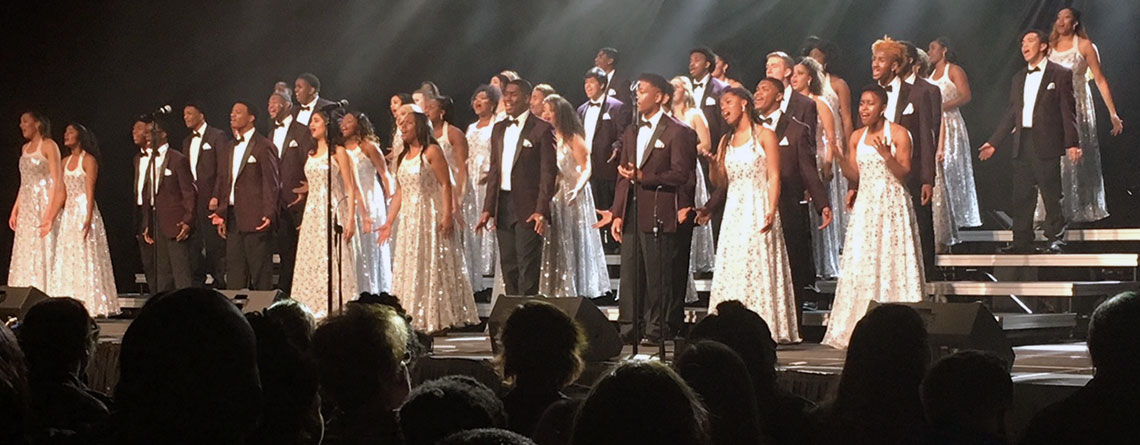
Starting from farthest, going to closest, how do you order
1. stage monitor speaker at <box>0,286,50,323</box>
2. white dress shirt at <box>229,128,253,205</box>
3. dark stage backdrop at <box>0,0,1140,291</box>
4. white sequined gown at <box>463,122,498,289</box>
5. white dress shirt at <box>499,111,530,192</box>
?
dark stage backdrop at <box>0,0,1140,291</box>
white sequined gown at <box>463,122,498,289</box>
white dress shirt at <box>229,128,253,205</box>
white dress shirt at <box>499,111,530,192</box>
stage monitor speaker at <box>0,286,50,323</box>

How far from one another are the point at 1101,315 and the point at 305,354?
1846 mm

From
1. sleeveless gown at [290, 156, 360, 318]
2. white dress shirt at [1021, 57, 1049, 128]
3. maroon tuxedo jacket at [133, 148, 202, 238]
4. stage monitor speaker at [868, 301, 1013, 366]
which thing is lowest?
stage monitor speaker at [868, 301, 1013, 366]

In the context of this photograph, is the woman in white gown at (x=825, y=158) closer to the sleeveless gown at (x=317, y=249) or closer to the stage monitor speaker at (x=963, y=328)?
the stage monitor speaker at (x=963, y=328)

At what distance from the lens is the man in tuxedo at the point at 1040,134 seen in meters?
10.1

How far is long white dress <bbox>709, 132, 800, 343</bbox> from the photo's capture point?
29.7 ft

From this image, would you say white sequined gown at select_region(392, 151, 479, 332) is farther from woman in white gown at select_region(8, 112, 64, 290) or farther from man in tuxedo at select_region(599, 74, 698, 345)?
woman in white gown at select_region(8, 112, 64, 290)

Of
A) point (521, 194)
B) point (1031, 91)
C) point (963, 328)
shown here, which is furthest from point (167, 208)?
point (963, 328)

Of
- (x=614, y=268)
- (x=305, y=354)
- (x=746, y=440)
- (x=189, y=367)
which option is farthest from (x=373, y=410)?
(x=614, y=268)

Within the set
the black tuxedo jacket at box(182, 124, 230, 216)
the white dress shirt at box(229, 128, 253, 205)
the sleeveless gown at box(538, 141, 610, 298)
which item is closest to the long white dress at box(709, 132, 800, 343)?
the sleeveless gown at box(538, 141, 610, 298)

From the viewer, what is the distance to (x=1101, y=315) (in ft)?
10.8

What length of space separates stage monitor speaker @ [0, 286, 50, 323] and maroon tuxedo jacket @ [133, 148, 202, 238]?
181 cm

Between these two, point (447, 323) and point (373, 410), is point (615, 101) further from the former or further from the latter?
point (373, 410)

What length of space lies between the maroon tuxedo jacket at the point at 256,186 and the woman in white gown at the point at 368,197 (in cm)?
72

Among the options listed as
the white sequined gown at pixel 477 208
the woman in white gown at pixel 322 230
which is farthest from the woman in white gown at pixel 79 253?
the white sequined gown at pixel 477 208
